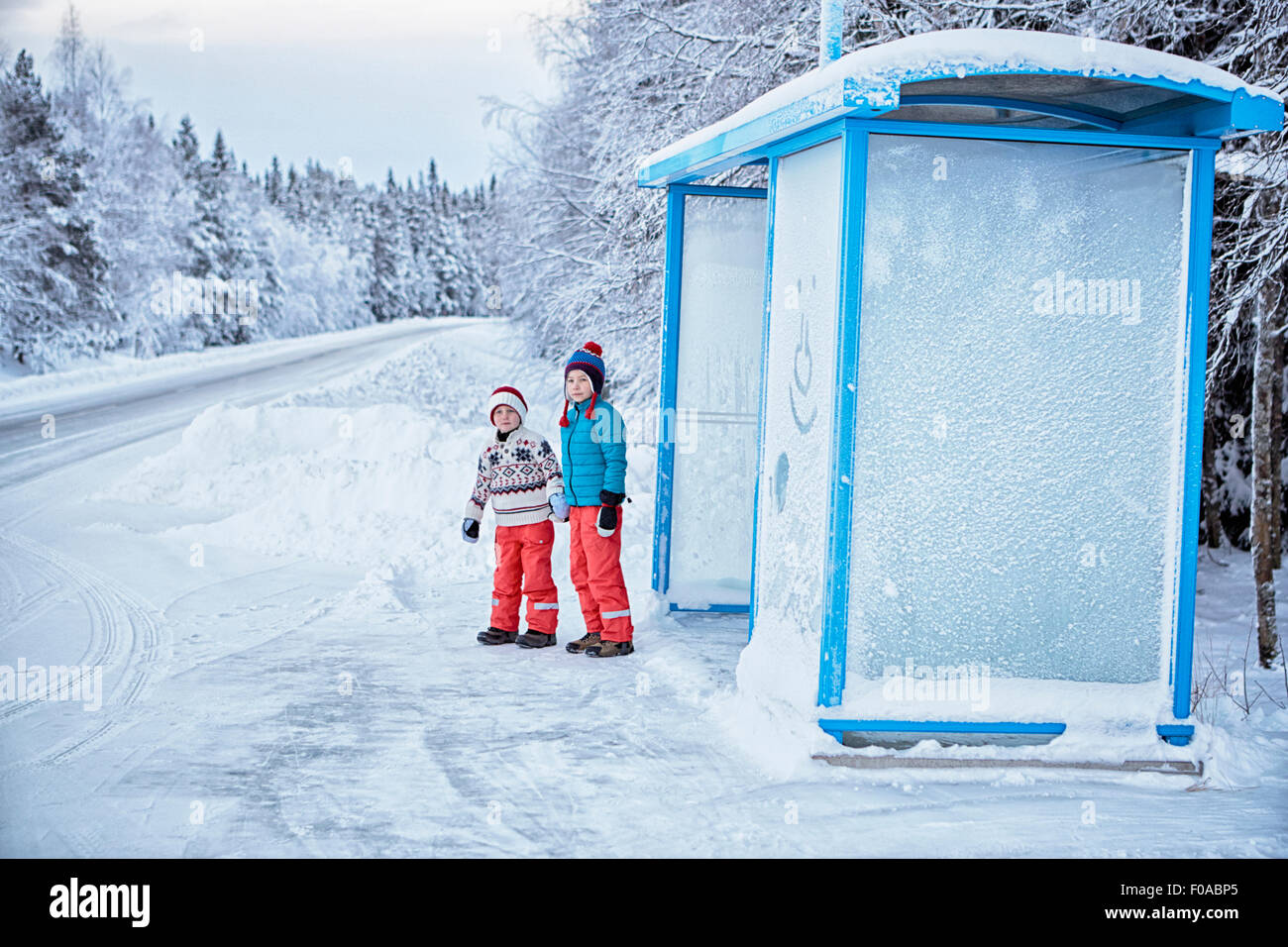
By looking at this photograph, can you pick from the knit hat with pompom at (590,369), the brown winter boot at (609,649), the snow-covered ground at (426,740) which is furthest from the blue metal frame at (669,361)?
the brown winter boot at (609,649)

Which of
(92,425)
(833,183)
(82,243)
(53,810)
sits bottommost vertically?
(53,810)

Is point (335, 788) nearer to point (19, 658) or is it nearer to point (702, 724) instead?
point (702, 724)

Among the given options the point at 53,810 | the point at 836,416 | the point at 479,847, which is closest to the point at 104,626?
the point at 53,810

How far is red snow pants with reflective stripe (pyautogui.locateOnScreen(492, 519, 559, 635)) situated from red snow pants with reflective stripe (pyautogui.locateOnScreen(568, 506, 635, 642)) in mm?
165

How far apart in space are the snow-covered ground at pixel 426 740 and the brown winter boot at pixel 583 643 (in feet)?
0.42

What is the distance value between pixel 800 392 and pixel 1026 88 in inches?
61.6

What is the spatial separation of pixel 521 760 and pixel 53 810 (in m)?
1.71

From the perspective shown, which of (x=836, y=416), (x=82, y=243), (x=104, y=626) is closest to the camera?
(x=836, y=416)

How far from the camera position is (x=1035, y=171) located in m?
4.67

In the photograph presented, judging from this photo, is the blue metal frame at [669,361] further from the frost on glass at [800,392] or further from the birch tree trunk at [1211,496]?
the birch tree trunk at [1211,496]

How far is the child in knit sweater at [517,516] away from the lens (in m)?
6.54

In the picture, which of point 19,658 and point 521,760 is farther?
point 19,658

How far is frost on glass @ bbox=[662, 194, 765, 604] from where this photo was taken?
7.55 metres

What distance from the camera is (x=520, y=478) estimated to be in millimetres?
6551
